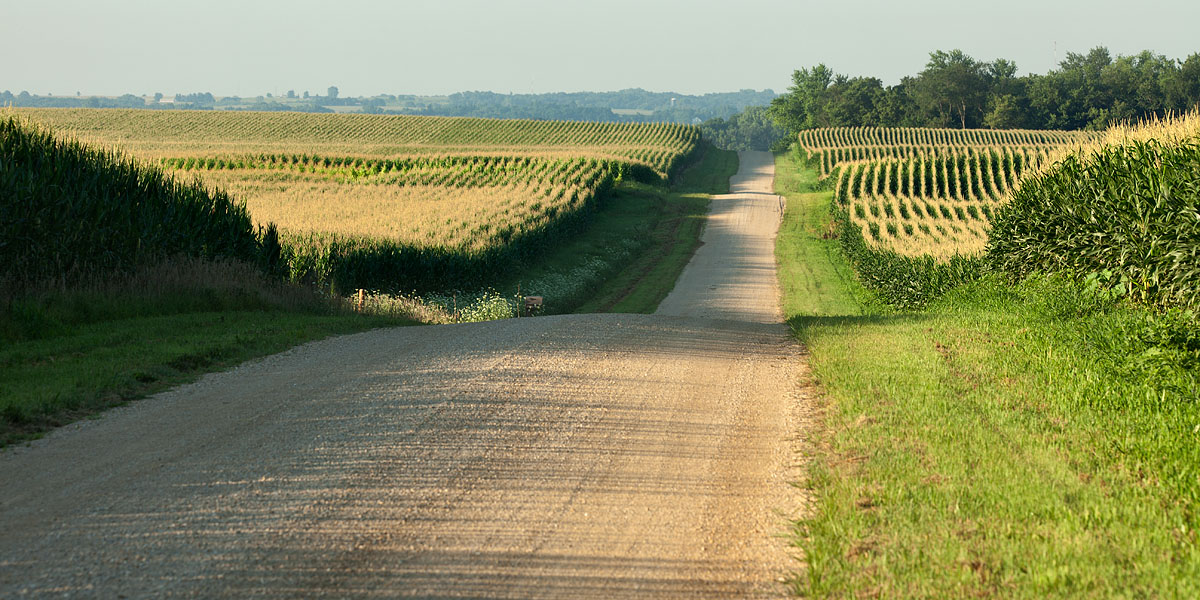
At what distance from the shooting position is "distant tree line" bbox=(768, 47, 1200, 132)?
12481cm

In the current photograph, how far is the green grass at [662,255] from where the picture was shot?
30.4 meters

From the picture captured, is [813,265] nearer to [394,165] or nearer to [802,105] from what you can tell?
[394,165]

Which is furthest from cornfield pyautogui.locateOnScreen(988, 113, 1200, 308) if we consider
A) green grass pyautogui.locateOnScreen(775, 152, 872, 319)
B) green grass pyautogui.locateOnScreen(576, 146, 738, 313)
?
green grass pyautogui.locateOnScreen(576, 146, 738, 313)

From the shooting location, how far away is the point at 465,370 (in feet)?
35.3

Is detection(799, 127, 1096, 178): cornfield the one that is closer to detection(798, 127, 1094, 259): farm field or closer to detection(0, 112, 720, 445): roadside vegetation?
detection(798, 127, 1094, 259): farm field

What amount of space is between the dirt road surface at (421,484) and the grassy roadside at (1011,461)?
1.74 feet

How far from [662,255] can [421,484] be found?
35.9 metres

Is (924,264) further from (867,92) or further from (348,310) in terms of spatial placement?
(867,92)

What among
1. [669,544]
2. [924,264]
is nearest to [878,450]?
[669,544]

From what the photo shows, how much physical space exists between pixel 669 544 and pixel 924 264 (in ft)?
72.0

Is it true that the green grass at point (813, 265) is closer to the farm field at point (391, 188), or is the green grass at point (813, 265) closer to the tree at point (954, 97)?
the farm field at point (391, 188)

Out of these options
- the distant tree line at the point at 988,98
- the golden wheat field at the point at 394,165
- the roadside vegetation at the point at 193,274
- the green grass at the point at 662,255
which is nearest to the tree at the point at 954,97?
the distant tree line at the point at 988,98

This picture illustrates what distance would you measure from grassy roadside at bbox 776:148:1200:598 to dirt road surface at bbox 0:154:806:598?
530 mm

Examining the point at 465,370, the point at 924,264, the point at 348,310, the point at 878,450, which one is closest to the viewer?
the point at 878,450
